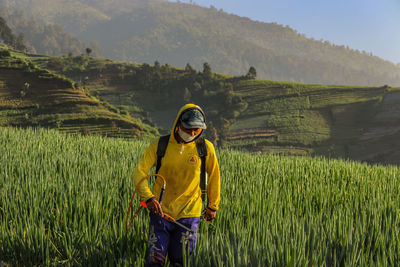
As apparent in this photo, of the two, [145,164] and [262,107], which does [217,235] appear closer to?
[145,164]

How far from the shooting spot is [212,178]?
8.28 ft

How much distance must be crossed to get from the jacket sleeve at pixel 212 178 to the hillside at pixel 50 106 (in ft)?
139

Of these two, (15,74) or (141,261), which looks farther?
(15,74)

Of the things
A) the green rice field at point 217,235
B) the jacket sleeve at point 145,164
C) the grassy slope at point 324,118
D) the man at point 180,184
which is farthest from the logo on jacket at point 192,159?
the grassy slope at point 324,118

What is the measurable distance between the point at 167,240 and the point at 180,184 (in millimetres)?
412

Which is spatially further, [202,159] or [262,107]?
[262,107]

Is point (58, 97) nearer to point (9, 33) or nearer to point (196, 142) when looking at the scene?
point (9, 33)

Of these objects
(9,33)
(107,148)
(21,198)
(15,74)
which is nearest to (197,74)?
(15,74)

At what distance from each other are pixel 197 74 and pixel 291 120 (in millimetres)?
24300

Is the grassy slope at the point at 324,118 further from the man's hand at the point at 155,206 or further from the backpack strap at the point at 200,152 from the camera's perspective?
the man's hand at the point at 155,206

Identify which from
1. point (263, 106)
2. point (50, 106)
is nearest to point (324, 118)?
point (263, 106)

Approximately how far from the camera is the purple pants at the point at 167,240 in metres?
2.22

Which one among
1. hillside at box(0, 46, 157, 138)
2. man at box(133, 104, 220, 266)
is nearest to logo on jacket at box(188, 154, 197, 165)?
man at box(133, 104, 220, 266)

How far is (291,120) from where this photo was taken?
193ft
